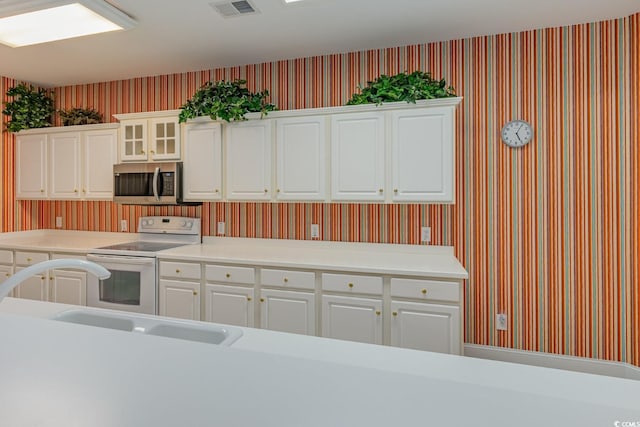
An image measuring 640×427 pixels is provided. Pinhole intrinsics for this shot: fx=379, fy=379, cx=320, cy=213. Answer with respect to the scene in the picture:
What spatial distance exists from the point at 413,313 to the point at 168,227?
2.47 metres

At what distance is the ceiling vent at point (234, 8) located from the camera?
2.42 m

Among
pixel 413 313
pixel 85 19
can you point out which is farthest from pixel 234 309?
pixel 85 19

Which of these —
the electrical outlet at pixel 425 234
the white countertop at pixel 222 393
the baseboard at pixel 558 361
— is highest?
the electrical outlet at pixel 425 234

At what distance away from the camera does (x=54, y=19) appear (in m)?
2.46

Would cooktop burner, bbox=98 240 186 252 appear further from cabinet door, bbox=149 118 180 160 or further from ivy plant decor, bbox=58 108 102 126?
ivy plant decor, bbox=58 108 102 126

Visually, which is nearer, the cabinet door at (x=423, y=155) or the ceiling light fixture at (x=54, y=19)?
the ceiling light fixture at (x=54, y=19)

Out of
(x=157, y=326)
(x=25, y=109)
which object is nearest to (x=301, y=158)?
(x=157, y=326)

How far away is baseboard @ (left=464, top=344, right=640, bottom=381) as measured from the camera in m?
2.63

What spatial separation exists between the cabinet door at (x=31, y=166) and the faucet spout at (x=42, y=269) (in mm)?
3599

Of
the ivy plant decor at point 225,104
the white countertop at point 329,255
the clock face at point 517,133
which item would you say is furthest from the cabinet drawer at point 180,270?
the clock face at point 517,133

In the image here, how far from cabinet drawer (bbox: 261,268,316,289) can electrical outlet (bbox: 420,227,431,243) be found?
971mm

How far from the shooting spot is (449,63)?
9.84 ft

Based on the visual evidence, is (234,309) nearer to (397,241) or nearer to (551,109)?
(397,241)

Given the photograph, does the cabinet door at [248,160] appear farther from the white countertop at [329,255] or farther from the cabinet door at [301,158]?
the white countertop at [329,255]
